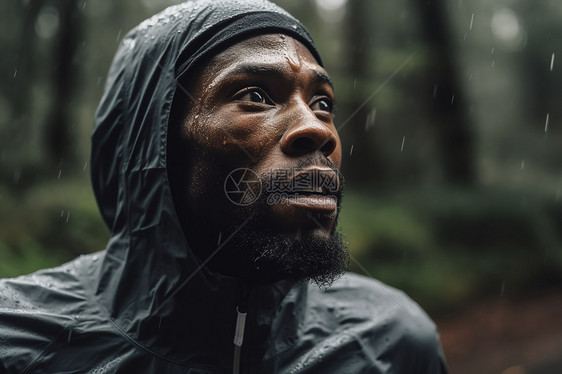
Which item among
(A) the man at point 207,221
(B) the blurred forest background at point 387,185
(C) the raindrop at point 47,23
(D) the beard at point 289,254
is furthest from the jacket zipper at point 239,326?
(C) the raindrop at point 47,23

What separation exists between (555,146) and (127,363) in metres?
21.5

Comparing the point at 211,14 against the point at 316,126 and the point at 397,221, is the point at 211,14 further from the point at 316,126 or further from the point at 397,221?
the point at 397,221

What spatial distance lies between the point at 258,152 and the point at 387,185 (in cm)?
1298

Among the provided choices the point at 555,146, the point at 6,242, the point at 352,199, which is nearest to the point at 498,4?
the point at 555,146

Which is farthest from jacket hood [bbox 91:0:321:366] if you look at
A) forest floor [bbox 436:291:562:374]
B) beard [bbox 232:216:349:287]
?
forest floor [bbox 436:291:562:374]

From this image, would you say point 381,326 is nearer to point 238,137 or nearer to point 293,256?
point 293,256

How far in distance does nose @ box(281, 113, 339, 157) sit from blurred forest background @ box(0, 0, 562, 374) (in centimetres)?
605

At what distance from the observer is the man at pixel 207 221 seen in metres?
2.16

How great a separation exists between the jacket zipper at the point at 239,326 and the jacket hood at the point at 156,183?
3cm

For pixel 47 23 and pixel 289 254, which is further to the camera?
pixel 47 23

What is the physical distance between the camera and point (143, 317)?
2.27 metres

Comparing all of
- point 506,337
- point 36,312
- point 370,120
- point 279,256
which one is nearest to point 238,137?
Answer: point 279,256

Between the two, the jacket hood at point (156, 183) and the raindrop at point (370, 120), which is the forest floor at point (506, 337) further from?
the jacket hood at point (156, 183)

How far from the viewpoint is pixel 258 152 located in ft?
7.17
